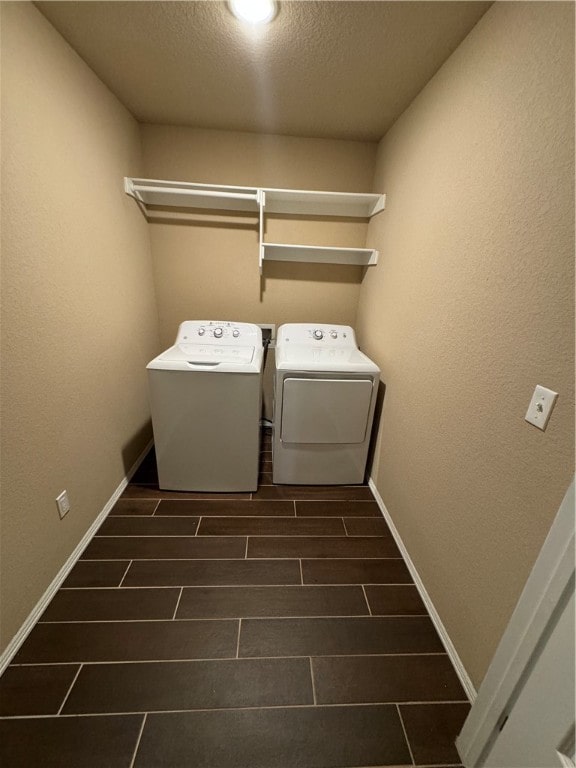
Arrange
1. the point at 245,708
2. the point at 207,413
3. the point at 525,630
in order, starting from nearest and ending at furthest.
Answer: the point at 525,630
the point at 245,708
the point at 207,413

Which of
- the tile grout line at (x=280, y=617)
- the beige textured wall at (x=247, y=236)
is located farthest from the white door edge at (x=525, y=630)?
the beige textured wall at (x=247, y=236)

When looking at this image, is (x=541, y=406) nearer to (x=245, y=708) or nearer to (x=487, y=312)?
(x=487, y=312)

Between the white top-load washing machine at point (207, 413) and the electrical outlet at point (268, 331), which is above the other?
the electrical outlet at point (268, 331)

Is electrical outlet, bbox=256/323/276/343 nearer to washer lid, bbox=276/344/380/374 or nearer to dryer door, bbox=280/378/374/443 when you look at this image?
washer lid, bbox=276/344/380/374

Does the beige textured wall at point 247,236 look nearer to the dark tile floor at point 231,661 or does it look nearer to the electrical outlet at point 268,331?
the electrical outlet at point 268,331

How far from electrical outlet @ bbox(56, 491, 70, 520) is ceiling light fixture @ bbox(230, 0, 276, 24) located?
207 cm

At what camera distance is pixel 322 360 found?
1.91m

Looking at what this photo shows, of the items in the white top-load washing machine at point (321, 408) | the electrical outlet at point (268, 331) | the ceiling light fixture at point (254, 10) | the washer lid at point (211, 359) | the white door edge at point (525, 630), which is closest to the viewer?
the white door edge at point (525, 630)

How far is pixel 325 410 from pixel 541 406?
1142mm

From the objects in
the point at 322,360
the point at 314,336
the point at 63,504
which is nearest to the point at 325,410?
the point at 322,360

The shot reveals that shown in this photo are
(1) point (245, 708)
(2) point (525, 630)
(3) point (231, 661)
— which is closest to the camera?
(2) point (525, 630)

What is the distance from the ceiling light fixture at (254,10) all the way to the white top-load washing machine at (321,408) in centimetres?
141

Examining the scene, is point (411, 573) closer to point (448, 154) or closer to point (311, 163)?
point (448, 154)

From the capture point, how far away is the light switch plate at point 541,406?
77 cm
